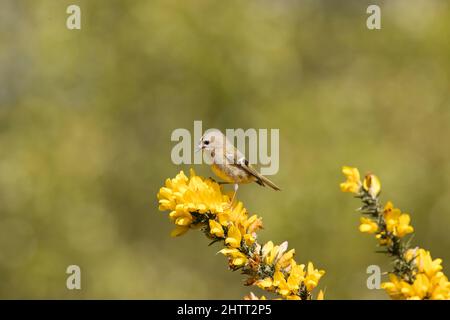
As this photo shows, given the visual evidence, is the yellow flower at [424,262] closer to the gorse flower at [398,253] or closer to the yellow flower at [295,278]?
the gorse flower at [398,253]

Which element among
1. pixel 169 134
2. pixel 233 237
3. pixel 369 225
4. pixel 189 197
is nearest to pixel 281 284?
pixel 233 237

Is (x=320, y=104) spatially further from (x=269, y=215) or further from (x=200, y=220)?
(x=200, y=220)

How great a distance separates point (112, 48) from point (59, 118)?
158cm

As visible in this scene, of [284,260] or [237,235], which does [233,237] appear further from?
[284,260]

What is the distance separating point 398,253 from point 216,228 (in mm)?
990

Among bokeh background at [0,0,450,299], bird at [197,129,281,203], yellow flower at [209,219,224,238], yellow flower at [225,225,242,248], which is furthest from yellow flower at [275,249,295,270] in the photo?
bokeh background at [0,0,450,299]

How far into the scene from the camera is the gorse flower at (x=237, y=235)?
341 cm

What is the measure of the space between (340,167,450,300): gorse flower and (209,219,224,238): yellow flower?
0.88 meters

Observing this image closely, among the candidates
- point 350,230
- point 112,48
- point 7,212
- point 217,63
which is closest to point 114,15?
point 112,48

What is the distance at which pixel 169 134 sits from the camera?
1273 centimetres

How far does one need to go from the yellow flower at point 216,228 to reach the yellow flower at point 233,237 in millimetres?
42

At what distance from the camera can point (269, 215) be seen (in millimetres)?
11961

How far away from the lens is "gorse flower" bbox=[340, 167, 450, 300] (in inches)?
115

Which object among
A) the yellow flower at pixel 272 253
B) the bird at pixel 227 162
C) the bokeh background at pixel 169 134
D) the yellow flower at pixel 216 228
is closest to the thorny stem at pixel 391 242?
the yellow flower at pixel 272 253
